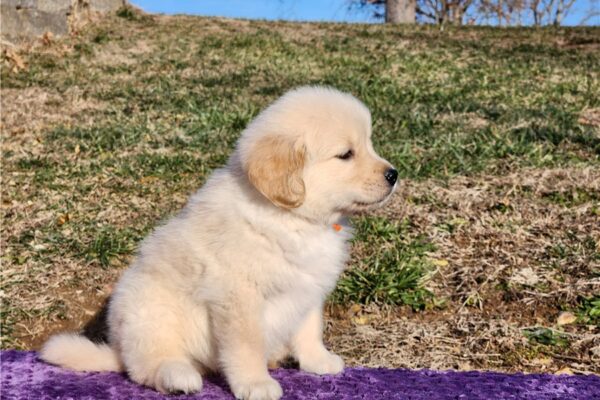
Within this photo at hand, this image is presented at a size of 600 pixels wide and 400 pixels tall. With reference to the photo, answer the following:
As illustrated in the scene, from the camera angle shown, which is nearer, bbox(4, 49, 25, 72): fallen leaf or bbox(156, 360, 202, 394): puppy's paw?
bbox(156, 360, 202, 394): puppy's paw

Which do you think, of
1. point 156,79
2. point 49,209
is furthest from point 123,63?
point 49,209

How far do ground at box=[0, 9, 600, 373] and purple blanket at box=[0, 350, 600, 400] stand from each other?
85 centimetres

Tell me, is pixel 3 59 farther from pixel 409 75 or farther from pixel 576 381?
pixel 576 381

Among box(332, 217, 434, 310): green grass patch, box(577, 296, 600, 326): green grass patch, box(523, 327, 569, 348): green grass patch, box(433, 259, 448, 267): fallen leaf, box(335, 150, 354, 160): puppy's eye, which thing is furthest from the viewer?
box(433, 259, 448, 267): fallen leaf

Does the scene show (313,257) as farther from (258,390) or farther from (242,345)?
(258,390)

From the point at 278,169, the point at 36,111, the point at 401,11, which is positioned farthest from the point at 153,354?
the point at 401,11

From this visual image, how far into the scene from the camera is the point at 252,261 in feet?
8.41

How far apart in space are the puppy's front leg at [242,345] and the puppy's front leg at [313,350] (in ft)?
1.45

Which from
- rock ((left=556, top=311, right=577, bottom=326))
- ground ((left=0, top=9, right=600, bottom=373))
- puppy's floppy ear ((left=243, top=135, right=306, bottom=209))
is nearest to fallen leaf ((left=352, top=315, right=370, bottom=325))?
ground ((left=0, top=9, right=600, bottom=373))

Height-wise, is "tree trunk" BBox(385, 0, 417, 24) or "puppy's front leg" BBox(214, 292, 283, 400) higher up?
"tree trunk" BBox(385, 0, 417, 24)

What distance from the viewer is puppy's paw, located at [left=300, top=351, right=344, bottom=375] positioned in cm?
291

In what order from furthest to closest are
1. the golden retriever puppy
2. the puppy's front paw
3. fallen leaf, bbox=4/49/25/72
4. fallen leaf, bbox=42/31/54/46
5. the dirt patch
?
fallen leaf, bbox=42/31/54/46, fallen leaf, bbox=4/49/25/72, the dirt patch, the golden retriever puppy, the puppy's front paw

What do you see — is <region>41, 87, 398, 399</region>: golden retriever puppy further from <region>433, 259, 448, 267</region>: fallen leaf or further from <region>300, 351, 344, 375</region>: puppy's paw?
<region>433, 259, 448, 267</region>: fallen leaf

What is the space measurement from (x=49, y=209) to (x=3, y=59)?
21.4 feet
